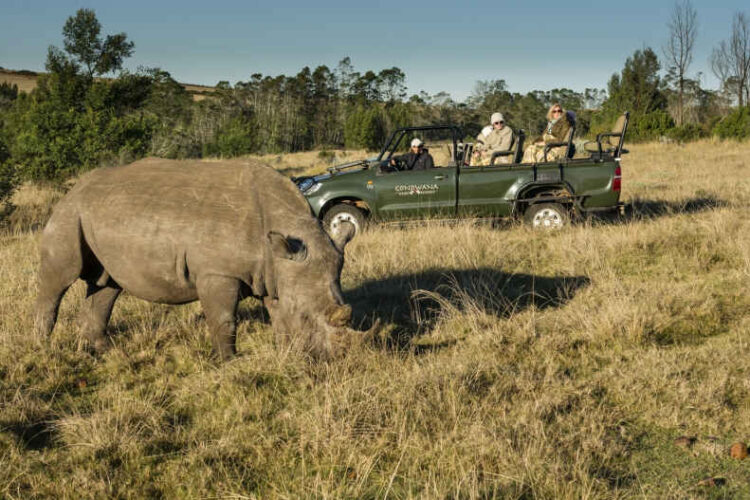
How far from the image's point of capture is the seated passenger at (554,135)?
1116cm

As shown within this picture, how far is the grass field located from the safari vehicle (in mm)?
2929

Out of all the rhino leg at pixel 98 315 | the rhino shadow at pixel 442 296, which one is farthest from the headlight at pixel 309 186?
the rhino leg at pixel 98 315

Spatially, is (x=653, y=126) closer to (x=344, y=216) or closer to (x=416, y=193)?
(x=416, y=193)

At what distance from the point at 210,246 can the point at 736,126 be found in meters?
32.0

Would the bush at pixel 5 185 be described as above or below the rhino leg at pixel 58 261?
above

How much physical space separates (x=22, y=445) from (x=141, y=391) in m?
1.04

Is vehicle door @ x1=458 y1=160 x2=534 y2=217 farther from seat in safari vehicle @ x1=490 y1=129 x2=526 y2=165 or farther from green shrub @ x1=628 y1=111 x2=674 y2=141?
green shrub @ x1=628 y1=111 x2=674 y2=141

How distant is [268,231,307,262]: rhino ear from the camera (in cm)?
455

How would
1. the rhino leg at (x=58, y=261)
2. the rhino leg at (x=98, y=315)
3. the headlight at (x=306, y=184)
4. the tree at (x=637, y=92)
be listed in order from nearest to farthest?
the rhino leg at (x=58, y=261)
the rhino leg at (x=98, y=315)
the headlight at (x=306, y=184)
the tree at (x=637, y=92)

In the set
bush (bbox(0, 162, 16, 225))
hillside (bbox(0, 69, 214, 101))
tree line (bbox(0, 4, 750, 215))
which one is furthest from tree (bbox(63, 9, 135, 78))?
hillside (bbox(0, 69, 214, 101))

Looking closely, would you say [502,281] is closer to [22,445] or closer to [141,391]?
[141,391]

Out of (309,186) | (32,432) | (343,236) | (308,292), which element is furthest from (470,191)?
(32,432)

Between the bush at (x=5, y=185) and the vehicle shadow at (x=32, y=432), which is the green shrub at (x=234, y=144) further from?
the vehicle shadow at (x=32, y=432)

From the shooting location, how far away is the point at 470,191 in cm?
1061
